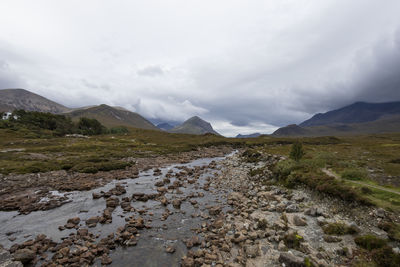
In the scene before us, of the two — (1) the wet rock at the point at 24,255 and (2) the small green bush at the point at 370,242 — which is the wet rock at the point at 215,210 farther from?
(1) the wet rock at the point at 24,255

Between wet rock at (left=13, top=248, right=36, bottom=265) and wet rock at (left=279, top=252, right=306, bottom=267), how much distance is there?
1751 cm

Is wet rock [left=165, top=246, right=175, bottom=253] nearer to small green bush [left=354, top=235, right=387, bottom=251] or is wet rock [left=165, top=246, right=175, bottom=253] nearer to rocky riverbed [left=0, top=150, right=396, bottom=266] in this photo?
rocky riverbed [left=0, top=150, right=396, bottom=266]

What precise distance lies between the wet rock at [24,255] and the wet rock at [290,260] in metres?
17.5

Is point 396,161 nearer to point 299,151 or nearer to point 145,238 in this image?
point 299,151

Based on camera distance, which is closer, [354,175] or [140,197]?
[354,175]

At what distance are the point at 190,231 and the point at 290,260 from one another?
862cm

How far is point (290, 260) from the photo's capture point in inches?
426

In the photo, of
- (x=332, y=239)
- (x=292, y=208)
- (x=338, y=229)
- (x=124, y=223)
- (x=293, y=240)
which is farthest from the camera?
(x=292, y=208)

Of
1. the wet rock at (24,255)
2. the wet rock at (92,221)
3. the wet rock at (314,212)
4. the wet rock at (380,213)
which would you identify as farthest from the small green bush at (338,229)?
the wet rock at (24,255)

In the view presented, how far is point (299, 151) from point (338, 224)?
70.4 feet

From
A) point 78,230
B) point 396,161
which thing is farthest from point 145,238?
point 396,161

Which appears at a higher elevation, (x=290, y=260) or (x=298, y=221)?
(x=298, y=221)

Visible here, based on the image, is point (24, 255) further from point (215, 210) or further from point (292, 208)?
point (292, 208)

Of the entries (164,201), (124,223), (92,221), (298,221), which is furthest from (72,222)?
(298,221)
